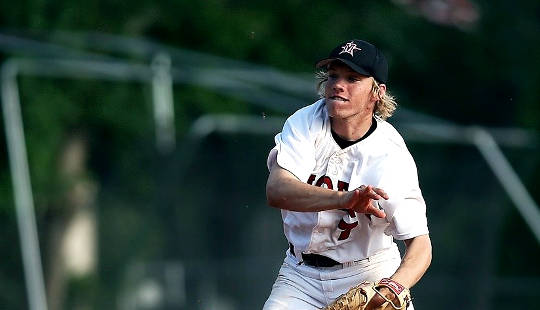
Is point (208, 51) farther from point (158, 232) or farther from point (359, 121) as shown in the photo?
point (359, 121)

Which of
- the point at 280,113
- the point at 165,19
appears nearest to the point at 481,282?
the point at 280,113

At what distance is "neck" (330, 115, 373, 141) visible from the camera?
761 centimetres

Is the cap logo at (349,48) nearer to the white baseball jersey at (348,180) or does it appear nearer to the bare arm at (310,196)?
the white baseball jersey at (348,180)

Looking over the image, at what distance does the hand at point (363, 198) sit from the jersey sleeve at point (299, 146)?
0.55m

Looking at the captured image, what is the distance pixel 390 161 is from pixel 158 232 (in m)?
10.9

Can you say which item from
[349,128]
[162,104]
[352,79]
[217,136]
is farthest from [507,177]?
[352,79]

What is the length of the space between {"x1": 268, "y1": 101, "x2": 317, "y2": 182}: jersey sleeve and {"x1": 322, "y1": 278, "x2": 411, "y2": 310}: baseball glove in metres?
0.69

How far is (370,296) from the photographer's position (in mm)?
7148

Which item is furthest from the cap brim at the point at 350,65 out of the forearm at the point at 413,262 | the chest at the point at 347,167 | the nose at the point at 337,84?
the forearm at the point at 413,262

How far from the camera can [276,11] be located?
2558 cm

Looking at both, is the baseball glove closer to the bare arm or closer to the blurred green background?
the bare arm

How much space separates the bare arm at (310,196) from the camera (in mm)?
6914

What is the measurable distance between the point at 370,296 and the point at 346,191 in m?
0.56

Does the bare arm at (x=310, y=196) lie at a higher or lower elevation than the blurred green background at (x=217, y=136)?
lower
